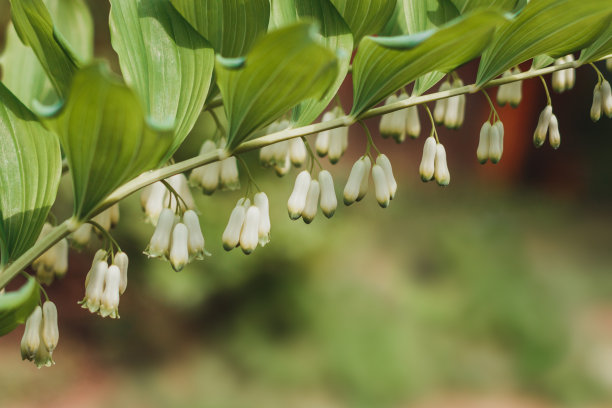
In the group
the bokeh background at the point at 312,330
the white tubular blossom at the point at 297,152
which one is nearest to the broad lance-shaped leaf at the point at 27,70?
the white tubular blossom at the point at 297,152

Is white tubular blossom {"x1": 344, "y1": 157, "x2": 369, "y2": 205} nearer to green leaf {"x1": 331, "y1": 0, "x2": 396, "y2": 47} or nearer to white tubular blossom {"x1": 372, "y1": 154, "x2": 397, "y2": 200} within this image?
white tubular blossom {"x1": 372, "y1": 154, "x2": 397, "y2": 200}

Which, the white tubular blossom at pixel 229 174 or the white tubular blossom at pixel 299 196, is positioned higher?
the white tubular blossom at pixel 299 196

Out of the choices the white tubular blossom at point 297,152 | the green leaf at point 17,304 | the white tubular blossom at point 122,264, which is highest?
the white tubular blossom at point 297,152

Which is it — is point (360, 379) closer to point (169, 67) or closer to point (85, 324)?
point (85, 324)

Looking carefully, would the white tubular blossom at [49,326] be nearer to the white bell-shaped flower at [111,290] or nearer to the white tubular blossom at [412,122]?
the white bell-shaped flower at [111,290]

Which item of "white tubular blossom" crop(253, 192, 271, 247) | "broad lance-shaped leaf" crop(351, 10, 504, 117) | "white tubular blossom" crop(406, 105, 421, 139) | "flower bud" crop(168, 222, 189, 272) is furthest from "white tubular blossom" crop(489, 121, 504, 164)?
"flower bud" crop(168, 222, 189, 272)

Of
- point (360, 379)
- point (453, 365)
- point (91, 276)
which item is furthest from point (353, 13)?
point (453, 365)

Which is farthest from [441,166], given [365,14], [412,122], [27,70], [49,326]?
[27,70]
